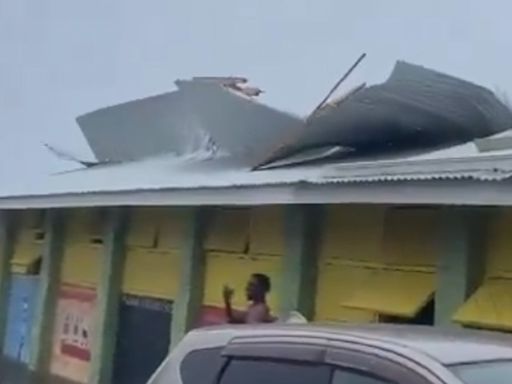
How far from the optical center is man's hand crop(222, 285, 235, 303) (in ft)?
43.9

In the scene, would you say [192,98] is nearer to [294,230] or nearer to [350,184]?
[294,230]

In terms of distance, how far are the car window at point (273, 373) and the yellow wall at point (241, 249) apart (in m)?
8.63

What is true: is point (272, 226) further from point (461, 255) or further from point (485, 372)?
point (485, 372)

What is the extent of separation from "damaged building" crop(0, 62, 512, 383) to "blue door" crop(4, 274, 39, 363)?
0.05 m

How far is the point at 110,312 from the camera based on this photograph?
715 inches

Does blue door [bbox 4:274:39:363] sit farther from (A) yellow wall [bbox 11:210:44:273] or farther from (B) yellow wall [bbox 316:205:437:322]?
(B) yellow wall [bbox 316:205:437:322]

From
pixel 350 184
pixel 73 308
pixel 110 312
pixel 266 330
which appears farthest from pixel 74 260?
pixel 266 330

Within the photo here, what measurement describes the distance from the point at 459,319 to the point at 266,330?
5.62 m

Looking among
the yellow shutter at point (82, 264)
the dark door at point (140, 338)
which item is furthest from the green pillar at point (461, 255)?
the yellow shutter at point (82, 264)

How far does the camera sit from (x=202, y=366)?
5.41 m

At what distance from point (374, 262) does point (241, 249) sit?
112 inches

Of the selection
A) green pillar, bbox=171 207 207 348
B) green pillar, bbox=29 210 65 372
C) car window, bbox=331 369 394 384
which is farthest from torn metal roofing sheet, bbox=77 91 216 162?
car window, bbox=331 369 394 384

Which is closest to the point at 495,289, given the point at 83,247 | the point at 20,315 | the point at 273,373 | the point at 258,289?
the point at 258,289

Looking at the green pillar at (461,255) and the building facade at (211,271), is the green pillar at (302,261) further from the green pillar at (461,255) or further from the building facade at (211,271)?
the green pillar at (461,255)
